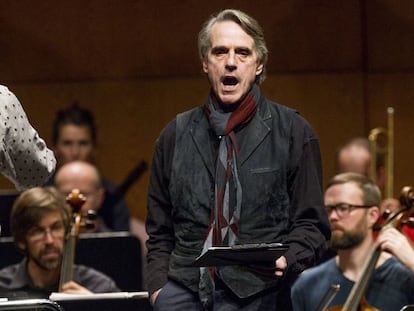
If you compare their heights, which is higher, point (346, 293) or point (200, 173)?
point (200, 173)

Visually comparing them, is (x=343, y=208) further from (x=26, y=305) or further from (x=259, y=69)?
(x=26, y=305)

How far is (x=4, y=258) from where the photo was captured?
15.2 ft

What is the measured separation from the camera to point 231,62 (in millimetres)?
3127

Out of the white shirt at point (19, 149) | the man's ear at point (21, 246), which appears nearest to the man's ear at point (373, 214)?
the man's ear at point (21, 246)

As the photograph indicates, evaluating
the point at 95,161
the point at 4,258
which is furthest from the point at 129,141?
the point at 4,258

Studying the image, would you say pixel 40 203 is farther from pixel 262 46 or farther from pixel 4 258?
pixel 262 46

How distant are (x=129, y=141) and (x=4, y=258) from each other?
1734 millimetres

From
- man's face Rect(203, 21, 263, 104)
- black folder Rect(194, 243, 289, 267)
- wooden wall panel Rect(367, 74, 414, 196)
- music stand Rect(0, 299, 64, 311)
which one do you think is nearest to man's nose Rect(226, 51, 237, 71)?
man's face Rect(203, 21, 263, 104)

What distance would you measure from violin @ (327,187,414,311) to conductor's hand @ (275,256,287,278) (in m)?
1.19

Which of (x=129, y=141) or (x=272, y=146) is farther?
(x=129, y=141)

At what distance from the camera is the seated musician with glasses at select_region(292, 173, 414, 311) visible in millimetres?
4113

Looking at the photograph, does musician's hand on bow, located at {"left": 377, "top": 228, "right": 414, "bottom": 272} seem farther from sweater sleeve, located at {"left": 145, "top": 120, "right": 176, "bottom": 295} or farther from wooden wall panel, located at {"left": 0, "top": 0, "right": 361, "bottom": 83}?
wooden wall panel, located at {"left": 0, "top": 0, "right": 361, "bottom": 83}

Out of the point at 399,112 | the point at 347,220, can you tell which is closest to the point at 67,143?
the point at 399,112

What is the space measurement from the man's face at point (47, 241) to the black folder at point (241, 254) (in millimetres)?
1562
